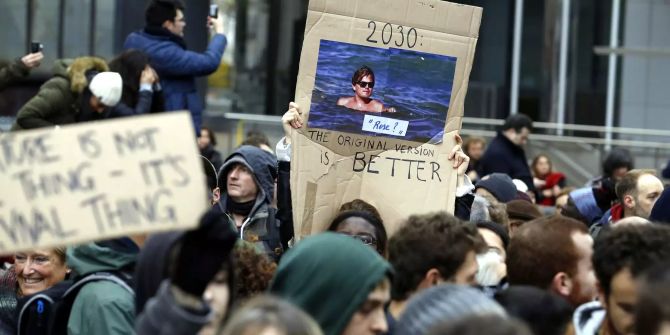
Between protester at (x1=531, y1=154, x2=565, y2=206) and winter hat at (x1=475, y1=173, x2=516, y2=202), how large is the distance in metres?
4.56

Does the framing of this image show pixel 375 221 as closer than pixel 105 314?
No

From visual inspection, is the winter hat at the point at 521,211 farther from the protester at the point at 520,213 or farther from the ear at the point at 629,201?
the ear at the point at 629,201

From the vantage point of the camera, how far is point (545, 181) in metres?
15.5

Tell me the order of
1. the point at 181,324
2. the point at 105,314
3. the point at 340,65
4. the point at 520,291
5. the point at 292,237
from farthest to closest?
the point at 292,237, the point at 340,65, the point at 105,314, the point at 520,291, the point at 181,324

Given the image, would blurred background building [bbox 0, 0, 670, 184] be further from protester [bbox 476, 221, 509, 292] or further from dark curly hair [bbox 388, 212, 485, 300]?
dark curly hair [bbox 388, 212, 485, 300]

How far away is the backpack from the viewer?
5.48 metres

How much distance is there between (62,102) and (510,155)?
515 centimetres

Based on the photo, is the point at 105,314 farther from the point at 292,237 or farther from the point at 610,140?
the point at 610,140

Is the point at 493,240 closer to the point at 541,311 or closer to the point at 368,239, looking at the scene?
the point at 368,239

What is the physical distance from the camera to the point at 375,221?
6.46 meters

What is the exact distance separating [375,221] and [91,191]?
8.65ft

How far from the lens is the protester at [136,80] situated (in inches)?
387

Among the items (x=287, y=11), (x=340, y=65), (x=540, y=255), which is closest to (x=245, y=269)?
(x=540, y=255)

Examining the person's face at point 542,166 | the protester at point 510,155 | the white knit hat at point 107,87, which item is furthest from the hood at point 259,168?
the person's face at point 542,166
